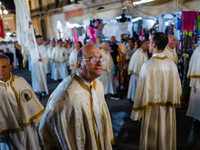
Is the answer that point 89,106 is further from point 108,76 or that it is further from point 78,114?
point 108,76

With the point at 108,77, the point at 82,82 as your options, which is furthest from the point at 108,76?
the point at 82,82

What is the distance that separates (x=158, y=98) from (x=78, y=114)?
1614 mm

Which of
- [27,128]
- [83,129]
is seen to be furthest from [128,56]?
[83,129]

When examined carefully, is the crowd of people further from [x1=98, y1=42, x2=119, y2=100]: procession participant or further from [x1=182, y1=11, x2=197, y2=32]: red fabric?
[x1=98, y1=42, x2=119, y2=100]: procession participant

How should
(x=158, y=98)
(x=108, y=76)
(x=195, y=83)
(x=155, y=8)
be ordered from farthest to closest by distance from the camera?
(x=108, y=76)
(x=155, y=8)
(x=195, y=83)
(x=158, y=98)

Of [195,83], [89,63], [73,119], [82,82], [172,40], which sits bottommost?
[195,83]

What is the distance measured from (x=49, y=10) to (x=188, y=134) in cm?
2549

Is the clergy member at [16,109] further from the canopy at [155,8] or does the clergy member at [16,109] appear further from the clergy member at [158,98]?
the canopy at [155,8]

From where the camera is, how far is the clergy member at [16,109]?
2307 millimetres

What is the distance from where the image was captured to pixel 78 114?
58.6 inches

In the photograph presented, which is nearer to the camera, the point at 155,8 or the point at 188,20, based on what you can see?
the point at 155,8

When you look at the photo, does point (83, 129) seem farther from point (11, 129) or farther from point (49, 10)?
point (49, 10)

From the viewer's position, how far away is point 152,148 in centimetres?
281

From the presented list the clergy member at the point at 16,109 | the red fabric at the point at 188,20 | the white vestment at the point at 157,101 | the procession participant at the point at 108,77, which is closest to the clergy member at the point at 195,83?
the white vestment at the point at 157,101
